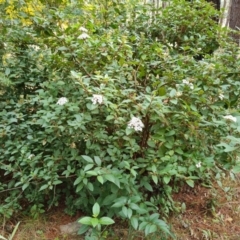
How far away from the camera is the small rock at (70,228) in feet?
5.65

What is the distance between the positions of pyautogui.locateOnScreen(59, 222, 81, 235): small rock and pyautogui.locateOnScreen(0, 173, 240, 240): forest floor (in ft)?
0.08

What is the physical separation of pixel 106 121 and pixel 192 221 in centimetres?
93

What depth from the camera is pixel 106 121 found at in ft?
4.99

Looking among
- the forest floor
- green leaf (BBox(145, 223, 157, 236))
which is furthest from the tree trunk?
green leaf (BBox(145, 223, 157, 236))

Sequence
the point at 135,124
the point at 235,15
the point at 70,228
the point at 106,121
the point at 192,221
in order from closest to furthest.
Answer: the point at 135,124 → the point at 106,121 → the point at 70,228 → the point at 192,221 → the point at 235,15

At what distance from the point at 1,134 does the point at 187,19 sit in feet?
5.86

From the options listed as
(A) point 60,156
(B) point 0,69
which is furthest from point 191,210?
(B) point 0,69

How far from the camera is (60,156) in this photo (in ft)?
5.41

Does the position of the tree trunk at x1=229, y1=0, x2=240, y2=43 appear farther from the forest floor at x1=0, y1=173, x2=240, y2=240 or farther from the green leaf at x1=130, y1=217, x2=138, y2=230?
the green leaf at x1=130, y1=217, x2=138, y2=230

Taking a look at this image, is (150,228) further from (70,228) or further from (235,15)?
(235,15)

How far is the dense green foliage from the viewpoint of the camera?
1433mm

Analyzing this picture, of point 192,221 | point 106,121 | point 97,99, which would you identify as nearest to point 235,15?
point 192,221

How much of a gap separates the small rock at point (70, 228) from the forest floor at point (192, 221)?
23 millimetres

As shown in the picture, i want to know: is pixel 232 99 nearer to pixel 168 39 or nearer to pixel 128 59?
pixel 128 59
